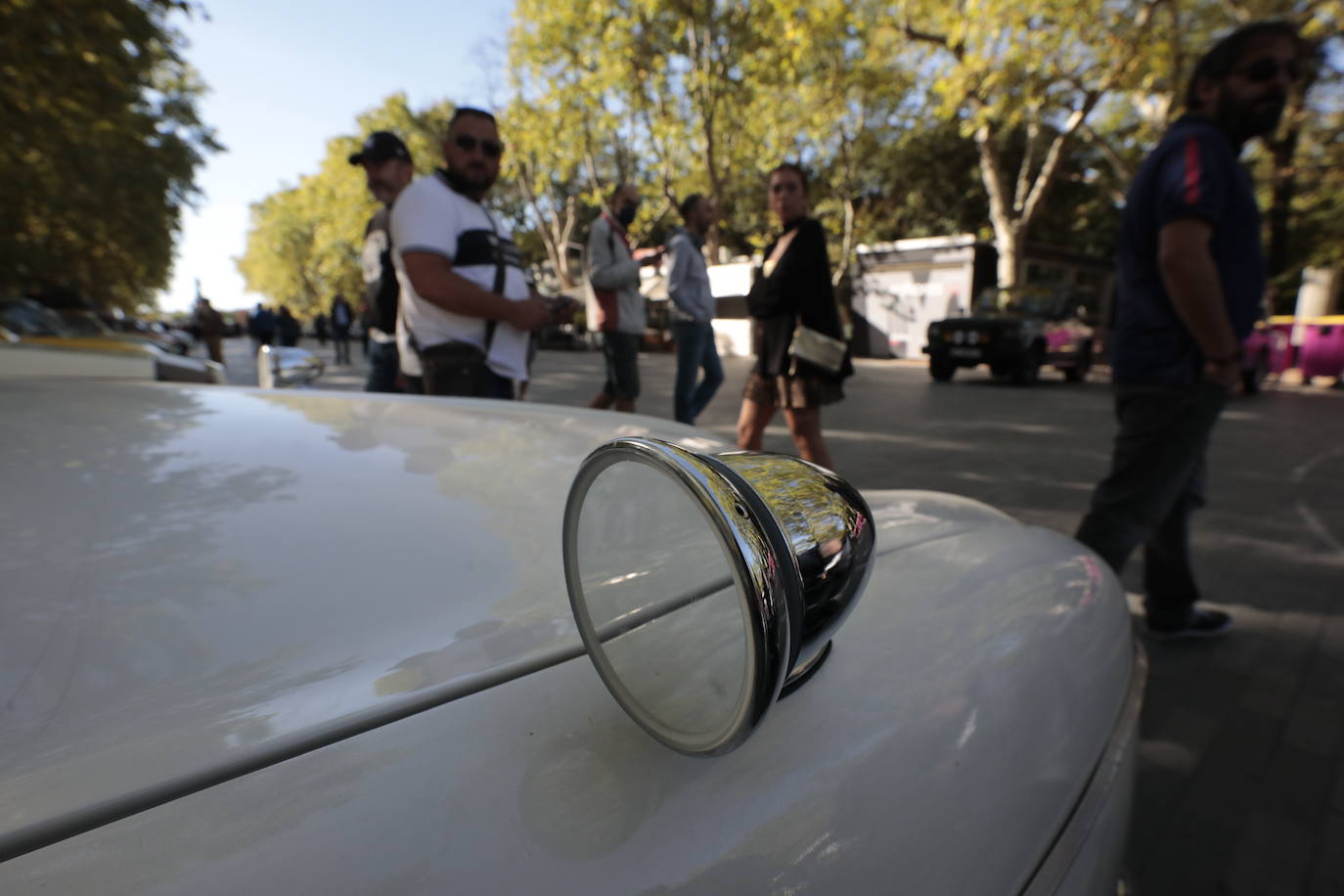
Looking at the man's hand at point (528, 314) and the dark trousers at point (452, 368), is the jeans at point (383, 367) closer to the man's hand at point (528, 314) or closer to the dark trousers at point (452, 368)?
the dark trousers at point (452, 368)

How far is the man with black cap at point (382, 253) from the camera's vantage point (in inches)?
130

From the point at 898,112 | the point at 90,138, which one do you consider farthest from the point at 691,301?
the point at 898,112

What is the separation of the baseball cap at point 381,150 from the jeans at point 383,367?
3.02ft

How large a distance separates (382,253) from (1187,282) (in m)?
3.10

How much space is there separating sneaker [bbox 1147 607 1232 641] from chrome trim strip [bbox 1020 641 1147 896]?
1873 mm

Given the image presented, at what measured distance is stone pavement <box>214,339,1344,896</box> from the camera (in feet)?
5.49

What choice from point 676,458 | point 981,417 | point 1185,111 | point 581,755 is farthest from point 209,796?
point 981,417

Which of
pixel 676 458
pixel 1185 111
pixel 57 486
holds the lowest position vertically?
pixel 57 486

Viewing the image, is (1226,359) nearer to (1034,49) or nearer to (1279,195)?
(1034,49)

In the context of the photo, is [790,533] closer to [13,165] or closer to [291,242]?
[13,165]

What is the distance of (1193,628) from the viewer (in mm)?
2646

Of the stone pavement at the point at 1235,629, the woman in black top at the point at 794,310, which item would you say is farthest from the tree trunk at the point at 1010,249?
the woman in black top at the point at 794,310

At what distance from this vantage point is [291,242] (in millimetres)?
63719

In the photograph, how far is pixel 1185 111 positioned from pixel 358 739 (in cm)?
288
